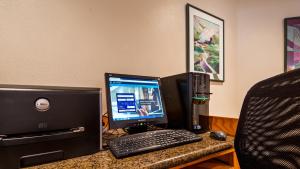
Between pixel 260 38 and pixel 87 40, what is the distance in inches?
82.2

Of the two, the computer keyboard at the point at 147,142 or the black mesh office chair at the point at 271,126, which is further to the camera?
the computer keyboard at the point at 147,142

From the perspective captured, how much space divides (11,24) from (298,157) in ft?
4.19

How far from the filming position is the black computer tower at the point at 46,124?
2.34ft

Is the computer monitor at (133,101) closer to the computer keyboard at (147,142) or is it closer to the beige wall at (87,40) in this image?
the computer keyboard at (147,142)

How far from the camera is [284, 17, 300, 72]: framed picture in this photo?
2.38 meters

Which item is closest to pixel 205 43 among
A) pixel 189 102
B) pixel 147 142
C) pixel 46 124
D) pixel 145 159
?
pixel 189 102

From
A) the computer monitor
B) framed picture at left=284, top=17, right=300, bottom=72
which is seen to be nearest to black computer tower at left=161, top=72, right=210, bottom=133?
the computer monitor

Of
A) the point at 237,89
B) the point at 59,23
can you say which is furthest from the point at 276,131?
the point at 237,89

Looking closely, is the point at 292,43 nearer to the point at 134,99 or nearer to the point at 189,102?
the point at 189,102

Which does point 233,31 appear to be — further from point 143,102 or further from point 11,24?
point 11,24

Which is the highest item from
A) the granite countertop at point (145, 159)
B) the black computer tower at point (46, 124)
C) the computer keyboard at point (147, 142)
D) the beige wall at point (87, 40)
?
the beige wall at point (87, 40)

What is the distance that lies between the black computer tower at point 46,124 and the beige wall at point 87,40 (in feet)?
1.40

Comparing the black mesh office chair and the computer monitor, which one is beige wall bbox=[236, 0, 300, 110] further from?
the black mesh office chair

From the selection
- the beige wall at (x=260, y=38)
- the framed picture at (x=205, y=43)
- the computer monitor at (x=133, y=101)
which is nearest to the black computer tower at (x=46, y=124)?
the computer monitor at (x=133, y=101)
